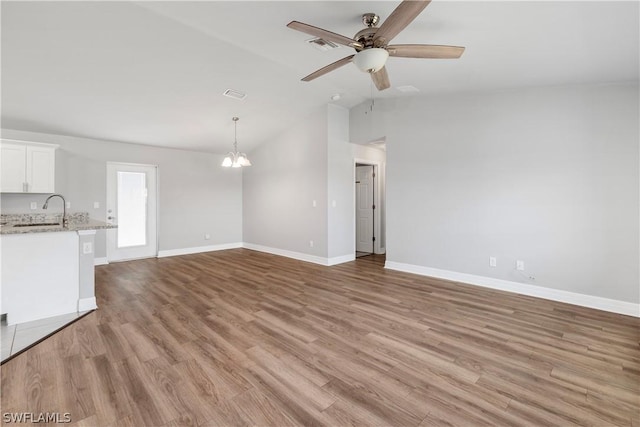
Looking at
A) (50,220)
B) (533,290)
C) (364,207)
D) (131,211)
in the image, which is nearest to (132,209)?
(131,211)

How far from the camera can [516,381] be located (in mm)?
2084

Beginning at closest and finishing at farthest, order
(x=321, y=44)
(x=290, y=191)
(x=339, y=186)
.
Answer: (x=321, y=44), (x=339, y=186), (x=290, y=191)

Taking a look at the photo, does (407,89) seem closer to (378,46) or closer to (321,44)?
(321,44)

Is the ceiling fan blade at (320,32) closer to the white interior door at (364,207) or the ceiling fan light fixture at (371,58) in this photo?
the ceiling fan light fixture at (371,58)

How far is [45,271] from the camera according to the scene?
3168 millimetres

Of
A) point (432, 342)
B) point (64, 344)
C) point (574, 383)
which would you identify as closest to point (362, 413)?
point (432, 342)

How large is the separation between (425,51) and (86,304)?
4.39m

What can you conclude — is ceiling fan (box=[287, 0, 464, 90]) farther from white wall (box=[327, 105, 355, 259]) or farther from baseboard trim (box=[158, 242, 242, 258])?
baseboard trim (box=[158, 242, 242, 258])

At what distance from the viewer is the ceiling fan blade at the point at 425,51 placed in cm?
231

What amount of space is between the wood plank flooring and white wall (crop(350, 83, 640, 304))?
2.02 feet

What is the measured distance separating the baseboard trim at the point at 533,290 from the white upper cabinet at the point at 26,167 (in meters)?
6.23

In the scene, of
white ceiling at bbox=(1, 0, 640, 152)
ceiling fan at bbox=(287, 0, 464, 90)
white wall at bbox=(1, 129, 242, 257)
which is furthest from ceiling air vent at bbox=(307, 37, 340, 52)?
white wall at bbox=(1, 129, 242, 257)

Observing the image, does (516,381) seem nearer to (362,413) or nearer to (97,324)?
(362,413)

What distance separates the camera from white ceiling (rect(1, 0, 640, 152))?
2578 mm
